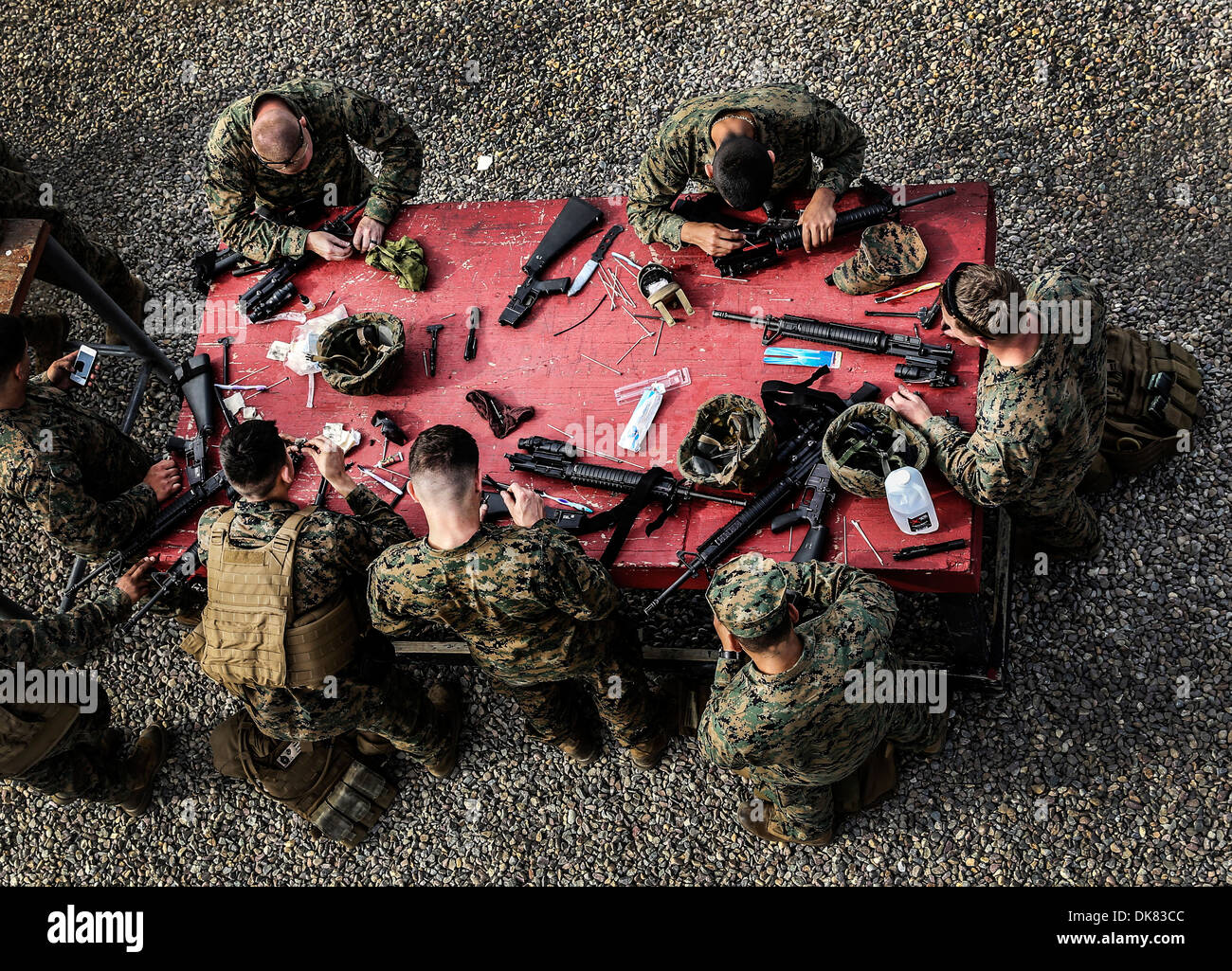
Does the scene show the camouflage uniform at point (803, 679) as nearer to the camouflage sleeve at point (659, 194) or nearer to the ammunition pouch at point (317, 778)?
the camouflage sleeve at point (659, 194)

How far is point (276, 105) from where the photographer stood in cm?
531

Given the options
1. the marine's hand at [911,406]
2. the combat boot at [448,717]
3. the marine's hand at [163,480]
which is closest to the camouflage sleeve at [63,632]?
the marine's hand at [163,480]

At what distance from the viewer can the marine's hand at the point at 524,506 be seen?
168 inches

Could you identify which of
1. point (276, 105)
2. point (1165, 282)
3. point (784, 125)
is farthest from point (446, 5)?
point (1165, 282)

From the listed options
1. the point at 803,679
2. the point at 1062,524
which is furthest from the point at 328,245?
the point at 1062,524

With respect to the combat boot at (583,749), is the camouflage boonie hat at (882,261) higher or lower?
higher

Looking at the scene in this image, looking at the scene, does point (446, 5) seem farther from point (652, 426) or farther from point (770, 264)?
point (652, 426)

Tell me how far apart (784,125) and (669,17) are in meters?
3.40

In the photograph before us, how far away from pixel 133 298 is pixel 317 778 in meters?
4.30

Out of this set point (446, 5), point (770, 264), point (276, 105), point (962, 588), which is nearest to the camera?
point (962, 588)

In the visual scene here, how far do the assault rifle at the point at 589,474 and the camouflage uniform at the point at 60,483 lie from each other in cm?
208

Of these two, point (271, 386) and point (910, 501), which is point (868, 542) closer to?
point (910, 501)

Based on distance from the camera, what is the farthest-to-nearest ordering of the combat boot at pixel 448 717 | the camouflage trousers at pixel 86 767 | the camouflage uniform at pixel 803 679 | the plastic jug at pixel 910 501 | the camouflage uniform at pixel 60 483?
the combat boot at pixel 448 717
the camouflage trousers at pixel 86 767
the camouflage uniform at pixel 60 483
the plastic jug at pixel 910 501
the camouflage uniform at pixel 803 679

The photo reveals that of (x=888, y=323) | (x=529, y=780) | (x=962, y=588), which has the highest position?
(x=888, y=323)
